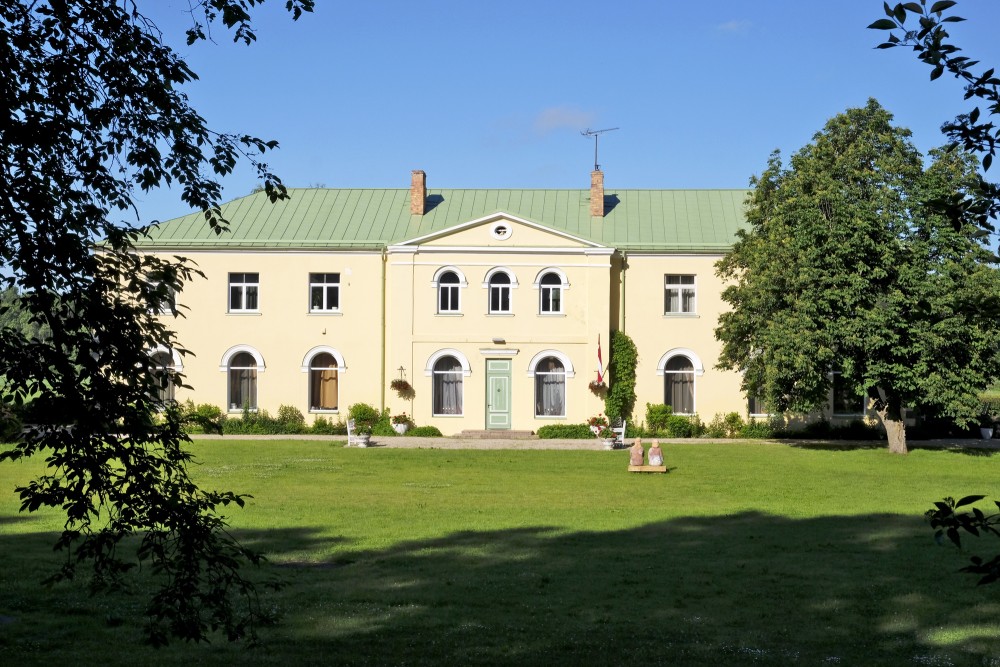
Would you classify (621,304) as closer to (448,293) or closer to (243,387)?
(448,293)

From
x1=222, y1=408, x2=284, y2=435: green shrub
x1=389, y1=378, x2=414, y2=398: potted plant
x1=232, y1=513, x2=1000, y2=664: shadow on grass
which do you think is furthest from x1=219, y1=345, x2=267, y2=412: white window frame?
x1=232, y1=513, x2=1000, y2=664: shadow on grass

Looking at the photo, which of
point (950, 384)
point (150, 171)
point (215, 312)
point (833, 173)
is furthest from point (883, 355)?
point (150, 171)

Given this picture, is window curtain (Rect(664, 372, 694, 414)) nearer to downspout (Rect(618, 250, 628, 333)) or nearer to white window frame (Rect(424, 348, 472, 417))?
downspout (Rect(618, 250, 628, 333))

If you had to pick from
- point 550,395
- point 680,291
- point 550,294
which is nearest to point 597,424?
point 550,395

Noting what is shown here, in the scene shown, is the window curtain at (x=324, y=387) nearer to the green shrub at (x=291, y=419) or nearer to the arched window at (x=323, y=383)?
the arched window at (x=323, y=383)

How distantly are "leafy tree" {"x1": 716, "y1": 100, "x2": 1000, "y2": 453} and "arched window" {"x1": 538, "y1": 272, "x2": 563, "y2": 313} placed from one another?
280 inches

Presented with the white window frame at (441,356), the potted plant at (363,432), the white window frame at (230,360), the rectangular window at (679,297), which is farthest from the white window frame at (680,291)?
the white window frame at (230,360)

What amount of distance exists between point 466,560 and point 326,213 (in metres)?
27.2

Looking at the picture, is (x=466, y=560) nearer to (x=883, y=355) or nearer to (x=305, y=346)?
(x=883, y=355)

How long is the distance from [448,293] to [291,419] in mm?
6554

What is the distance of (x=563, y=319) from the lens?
36750mm

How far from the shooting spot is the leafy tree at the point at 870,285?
29062mm

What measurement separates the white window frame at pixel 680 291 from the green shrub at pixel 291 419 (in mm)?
12474

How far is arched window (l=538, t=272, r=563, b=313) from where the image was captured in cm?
3681
